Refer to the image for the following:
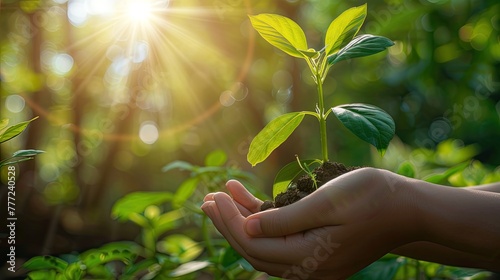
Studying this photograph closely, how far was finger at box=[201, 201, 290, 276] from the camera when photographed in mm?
742

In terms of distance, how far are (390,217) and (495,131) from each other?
2.62 m

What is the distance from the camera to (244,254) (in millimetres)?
770

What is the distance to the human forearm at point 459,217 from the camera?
28.9 inches

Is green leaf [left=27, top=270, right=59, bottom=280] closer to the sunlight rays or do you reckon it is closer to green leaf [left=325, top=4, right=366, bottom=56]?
green leaf [left=325, top=4, right=366, bottom=56]

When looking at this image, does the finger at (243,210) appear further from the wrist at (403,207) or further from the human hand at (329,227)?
the wrist at (403,207)

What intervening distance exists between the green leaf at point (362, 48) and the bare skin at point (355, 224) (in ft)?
0.53

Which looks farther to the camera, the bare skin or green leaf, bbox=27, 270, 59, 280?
green leaf, bbox=27, 270, 59, 280

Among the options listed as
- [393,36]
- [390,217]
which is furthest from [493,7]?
[390,217]

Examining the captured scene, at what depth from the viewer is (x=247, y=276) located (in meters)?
1.27

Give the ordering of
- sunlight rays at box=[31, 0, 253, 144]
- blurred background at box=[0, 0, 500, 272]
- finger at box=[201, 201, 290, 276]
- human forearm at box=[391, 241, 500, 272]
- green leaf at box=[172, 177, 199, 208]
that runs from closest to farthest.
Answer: finger at box=[201, 201, 290, 276]
human forearm at box=[391, 241, 500, 272]
green leaf at box=[172, 177, 199, 208]
blurred background at box=[0, 0, 500, 272]
sunlight rays at box=[31, 0, 253, 144]

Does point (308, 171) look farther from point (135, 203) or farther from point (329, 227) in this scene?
point (135, 203)

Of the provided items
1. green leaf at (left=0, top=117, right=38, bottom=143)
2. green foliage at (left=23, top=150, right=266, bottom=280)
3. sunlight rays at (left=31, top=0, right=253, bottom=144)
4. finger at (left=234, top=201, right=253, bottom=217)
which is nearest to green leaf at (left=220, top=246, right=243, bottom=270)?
green foliage at (left=23, top=150, right=266, bottom=280)

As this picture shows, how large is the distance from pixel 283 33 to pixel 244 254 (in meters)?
0.34

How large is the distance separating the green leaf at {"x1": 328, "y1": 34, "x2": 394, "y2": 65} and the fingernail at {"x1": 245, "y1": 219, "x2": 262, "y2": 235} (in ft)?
0.84
